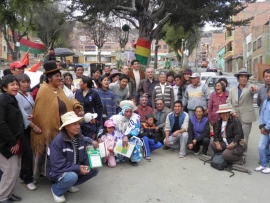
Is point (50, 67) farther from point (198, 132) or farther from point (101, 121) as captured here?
point (198, 132)

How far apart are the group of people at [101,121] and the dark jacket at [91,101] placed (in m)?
0.02

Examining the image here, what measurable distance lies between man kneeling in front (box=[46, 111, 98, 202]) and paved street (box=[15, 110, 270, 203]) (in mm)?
283

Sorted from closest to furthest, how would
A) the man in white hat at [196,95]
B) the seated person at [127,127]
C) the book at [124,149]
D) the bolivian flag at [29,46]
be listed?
the book at [124,149]
the seated person at [127,127]
the man in white hat at [196,95]
the bolivian flag at [29,46]

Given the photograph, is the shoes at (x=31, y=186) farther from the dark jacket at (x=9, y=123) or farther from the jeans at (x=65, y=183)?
the dark jacket at (x=9, y=123)

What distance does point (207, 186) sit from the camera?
4.41 metres

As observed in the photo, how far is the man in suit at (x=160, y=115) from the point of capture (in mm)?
6536

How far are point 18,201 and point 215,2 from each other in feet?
47.9

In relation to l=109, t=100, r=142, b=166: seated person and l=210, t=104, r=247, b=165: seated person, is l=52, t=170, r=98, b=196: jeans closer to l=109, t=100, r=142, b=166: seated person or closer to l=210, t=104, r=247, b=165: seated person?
l=109, t=100, r=142, b=166: seated person

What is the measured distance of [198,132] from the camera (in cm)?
597

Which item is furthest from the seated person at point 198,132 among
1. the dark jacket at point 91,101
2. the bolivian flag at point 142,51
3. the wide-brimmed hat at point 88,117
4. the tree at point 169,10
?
the tree at point 169,10

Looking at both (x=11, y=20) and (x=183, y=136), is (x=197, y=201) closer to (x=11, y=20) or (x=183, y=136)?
(x=183, y=136)

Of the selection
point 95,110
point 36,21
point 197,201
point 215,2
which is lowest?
point 197,201

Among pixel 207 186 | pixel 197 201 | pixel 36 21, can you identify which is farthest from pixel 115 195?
pixel 36 21

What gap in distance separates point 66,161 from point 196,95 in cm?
370
